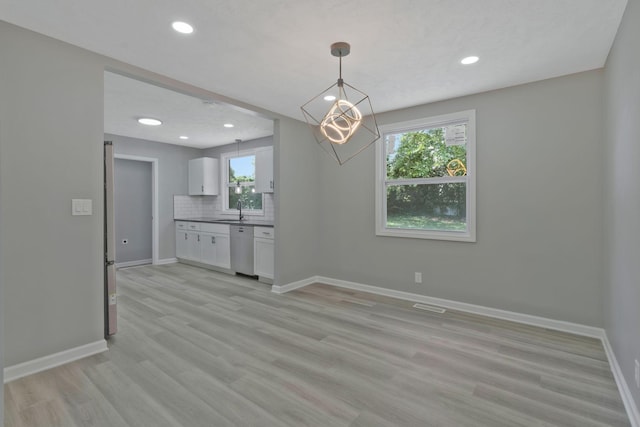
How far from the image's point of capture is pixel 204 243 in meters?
5.96

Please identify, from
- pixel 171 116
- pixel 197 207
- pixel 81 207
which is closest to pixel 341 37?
pixel 81 207

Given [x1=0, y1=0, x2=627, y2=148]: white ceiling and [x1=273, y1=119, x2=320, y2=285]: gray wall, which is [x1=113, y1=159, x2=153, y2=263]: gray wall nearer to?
[x1=273, y1=119, x2=320, y2=285]: gray wall

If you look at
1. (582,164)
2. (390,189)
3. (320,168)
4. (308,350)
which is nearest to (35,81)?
(308,350)

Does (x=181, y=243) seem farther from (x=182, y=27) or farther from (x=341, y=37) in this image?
(x=341, y=37)

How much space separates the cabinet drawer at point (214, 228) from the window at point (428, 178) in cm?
275

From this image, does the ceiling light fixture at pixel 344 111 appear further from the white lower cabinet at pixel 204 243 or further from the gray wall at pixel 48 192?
the white lower cabinet at pixel 204 243

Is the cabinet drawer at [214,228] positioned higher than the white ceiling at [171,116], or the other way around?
the white ceiling at [171,116]

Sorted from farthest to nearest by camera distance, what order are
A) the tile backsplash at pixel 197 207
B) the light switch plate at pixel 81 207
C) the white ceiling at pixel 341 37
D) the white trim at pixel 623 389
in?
the tile backsplash at pixel 197 207 < the light switch plate at pixel 81 207 < the white ceiling at pixel 341 37 < the white trim at pixel 623 389

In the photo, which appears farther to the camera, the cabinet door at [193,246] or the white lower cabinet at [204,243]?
the cabinet door at [193,246]

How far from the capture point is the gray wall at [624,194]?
Answer: 182cm

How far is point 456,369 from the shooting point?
240 centimetres

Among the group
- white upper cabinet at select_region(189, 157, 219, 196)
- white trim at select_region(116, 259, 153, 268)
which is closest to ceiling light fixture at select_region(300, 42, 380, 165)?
white upper cabinet at select_region(189, 157, 219, 196)

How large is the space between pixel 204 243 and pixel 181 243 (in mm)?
837

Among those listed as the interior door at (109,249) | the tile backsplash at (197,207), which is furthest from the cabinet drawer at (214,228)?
the interior door at (109,249)
